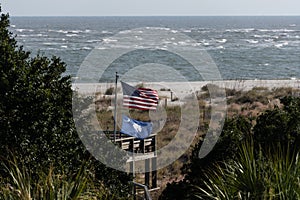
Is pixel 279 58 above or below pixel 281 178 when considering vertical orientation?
below

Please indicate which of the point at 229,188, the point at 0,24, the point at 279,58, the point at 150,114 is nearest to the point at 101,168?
the point at 0,24

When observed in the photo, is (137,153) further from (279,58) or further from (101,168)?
(279,58)

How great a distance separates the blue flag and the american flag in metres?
0.82

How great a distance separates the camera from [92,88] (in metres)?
44.1

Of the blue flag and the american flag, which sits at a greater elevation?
the american flag

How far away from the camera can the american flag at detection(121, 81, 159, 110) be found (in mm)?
16953

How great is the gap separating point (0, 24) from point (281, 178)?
8236 millimetres

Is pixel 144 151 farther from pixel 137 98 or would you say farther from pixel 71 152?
pixel 71 152

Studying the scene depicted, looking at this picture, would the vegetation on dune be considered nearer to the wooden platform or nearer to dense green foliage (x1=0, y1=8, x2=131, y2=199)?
dense green foliage (x1=0, y1=8, x2=131, y2=199)

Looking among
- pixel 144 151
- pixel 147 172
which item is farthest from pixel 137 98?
pixel 147 172

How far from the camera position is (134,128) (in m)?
16.1

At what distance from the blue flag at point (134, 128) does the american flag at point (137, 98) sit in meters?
0.82

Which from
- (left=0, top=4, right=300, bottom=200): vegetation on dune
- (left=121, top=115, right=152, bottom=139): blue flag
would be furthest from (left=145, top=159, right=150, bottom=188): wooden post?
(left=0, top=4, right=300, bottom=200): vegetation on dune

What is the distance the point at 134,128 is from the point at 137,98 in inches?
52.4
